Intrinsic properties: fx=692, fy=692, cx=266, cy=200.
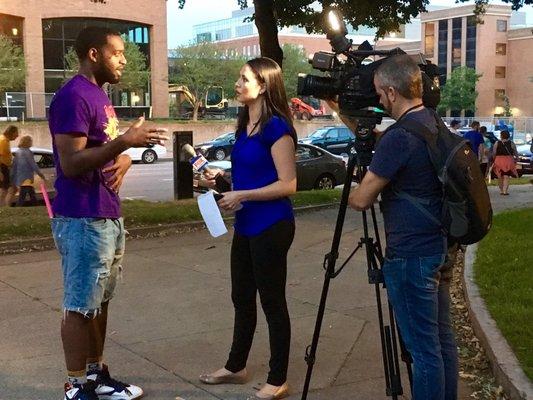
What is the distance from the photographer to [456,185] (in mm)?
3023

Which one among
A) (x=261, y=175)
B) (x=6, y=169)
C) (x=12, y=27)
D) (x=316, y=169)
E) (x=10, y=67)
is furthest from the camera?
(x=12, y=27)

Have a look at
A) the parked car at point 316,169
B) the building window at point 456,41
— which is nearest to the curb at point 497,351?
the parked car at point 316,169

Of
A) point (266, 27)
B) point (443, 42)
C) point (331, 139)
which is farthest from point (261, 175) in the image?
point (443, 42)

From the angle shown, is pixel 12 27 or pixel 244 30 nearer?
pixel 12 27

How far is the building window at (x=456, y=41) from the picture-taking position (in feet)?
333

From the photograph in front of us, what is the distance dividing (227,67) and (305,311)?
186 feet

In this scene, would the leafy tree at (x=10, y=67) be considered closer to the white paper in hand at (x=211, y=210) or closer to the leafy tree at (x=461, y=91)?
the white paper in hand at (x=211, y=210)

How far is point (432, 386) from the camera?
3.19 meters

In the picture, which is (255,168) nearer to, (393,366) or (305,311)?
(393,366)

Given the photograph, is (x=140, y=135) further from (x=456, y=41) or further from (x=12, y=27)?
(x=456, y=41)

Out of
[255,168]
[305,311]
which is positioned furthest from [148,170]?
[255,168]

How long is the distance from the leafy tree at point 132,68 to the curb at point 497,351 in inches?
1612

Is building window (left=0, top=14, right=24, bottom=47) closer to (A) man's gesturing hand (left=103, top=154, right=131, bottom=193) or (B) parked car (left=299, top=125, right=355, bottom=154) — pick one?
(B) parked car (left=299, top=125, right=355, bottom=154)

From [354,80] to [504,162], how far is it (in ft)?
43.4
